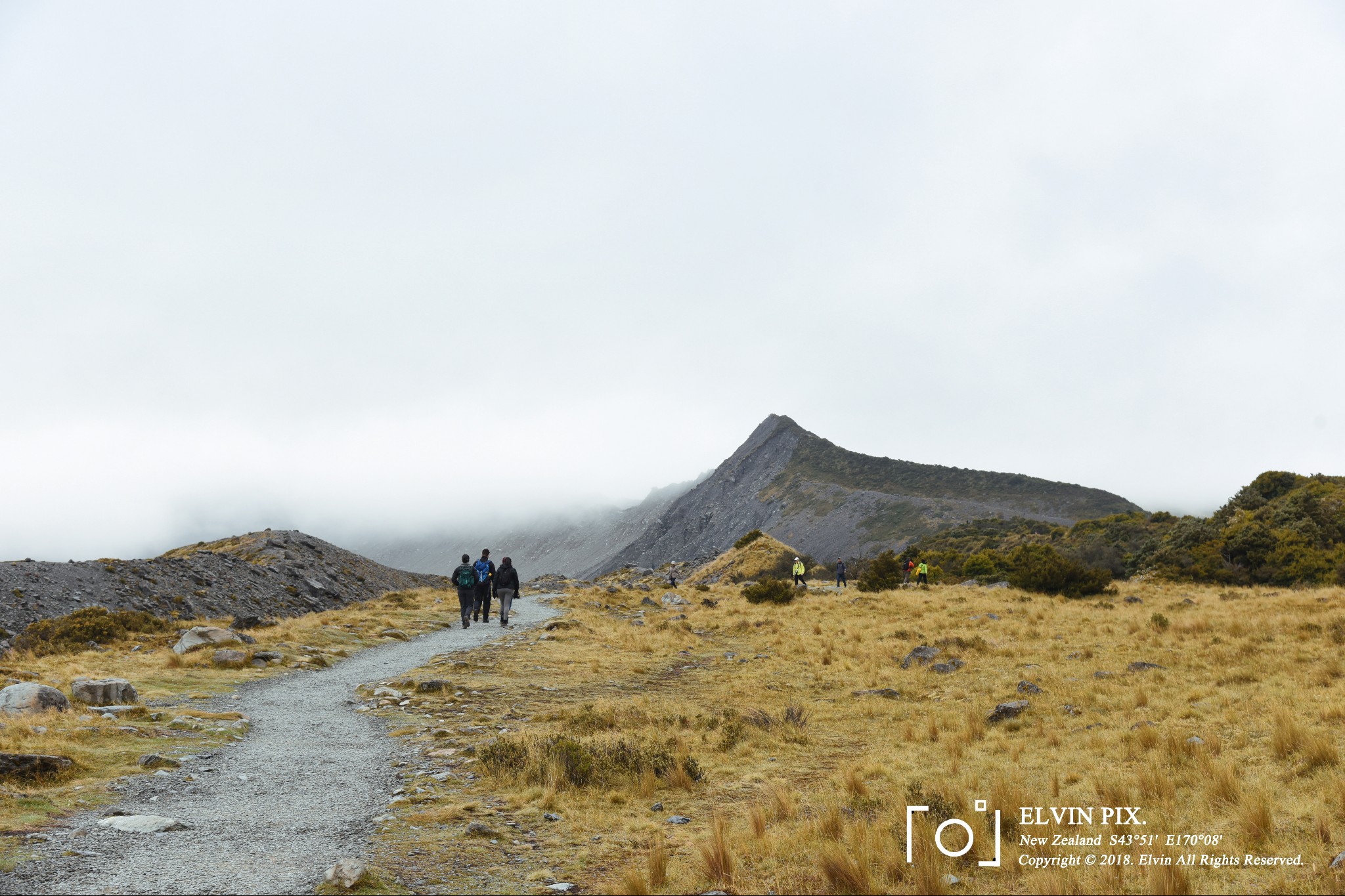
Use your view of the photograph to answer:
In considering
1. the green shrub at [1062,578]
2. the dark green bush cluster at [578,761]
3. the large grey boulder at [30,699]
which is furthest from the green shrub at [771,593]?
the large grey boulder at [30,699]

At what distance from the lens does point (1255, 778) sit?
25.6ft

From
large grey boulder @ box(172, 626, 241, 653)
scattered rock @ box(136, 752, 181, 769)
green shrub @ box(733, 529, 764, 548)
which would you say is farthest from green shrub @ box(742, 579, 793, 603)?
scattered rock @ box(136, 752, 181, 769)

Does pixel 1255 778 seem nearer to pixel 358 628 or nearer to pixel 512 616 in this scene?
pixel 358 628

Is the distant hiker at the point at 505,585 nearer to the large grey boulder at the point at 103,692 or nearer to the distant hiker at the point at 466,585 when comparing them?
the distant hiker at the point at 466,585

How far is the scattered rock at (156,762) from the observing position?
8336 millimetres

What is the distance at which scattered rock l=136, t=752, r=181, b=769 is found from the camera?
27.3 feet

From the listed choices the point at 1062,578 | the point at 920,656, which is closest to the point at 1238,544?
the point at 1062,578

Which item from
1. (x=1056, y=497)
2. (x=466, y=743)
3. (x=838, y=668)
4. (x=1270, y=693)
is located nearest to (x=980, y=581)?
(x=838, y=668)

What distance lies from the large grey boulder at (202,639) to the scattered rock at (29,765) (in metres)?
11.2

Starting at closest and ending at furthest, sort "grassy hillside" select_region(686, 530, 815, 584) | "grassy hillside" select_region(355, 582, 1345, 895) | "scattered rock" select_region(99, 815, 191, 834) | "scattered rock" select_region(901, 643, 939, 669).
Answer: "grassy hillside" select_region(355, 582, 1345, 895)
"scattered rock" select_region(99, 815, 191, 834)
"scattered rock" select_region(901, 643, 939, 669)
"grassy hillside" select_region(686, 530, 815, 584)

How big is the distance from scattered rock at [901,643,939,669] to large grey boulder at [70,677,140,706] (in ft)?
54.0

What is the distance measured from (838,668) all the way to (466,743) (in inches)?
434

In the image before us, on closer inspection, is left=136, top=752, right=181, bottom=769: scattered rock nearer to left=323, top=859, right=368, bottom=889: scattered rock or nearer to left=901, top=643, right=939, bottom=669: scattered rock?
left=323, top=859, right=368, bottom=889: scattered rock

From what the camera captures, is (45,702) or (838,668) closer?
(45,702)
